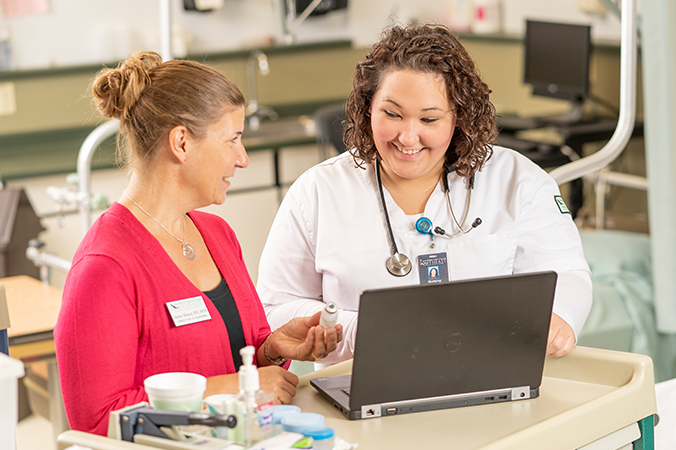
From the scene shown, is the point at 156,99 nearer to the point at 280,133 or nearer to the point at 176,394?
the point at 176,394

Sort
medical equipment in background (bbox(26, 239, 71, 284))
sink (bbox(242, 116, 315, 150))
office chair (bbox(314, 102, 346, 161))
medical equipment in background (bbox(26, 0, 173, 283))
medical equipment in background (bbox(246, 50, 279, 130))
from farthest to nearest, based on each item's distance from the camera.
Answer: medical equipment in background (bbox(246, 50, 279, 130)) → sink (bbox(242, 116, 315, 150)) → office chair (bbox(314, 102, 346, 161)) → medical equipment in background (bbox(26, 239, 71, 284)) → medical equipment in background (bbox(26, 0, 173, 283))

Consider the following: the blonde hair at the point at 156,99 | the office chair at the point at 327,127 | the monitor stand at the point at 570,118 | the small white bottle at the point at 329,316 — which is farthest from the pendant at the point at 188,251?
the monitor stand at the point at 570,118

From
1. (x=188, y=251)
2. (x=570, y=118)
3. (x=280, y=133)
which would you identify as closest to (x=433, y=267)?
(x=188, y=251)

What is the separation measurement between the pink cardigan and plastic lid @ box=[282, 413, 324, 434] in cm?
29

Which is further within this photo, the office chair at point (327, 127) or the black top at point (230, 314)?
the office chair at point (327, 127)

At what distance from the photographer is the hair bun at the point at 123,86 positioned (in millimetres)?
1442

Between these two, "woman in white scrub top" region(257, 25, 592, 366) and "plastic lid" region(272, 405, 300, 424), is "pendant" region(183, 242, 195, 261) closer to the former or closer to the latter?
"woman in white scrub top" region(257, 25, 592, 366)

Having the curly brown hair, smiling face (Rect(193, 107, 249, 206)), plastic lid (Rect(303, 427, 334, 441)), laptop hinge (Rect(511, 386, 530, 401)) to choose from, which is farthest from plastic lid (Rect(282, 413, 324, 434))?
the curly brown hair

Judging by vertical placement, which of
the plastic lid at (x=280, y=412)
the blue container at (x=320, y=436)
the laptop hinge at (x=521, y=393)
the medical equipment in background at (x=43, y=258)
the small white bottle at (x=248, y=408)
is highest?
the small white bottle at (x=248, y=408)

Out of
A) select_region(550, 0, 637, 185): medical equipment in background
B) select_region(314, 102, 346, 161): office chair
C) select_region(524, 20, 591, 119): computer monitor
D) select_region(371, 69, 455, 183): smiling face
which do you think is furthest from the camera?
select_region(524, 20, 591, 119): computer monitor

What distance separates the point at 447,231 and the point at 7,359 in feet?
3.27

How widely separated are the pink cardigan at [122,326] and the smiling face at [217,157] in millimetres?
134

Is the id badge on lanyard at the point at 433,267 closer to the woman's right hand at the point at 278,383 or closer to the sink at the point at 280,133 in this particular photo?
the woman's right hand at the point at 278,383

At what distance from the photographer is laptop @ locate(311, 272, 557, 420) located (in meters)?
1.19
